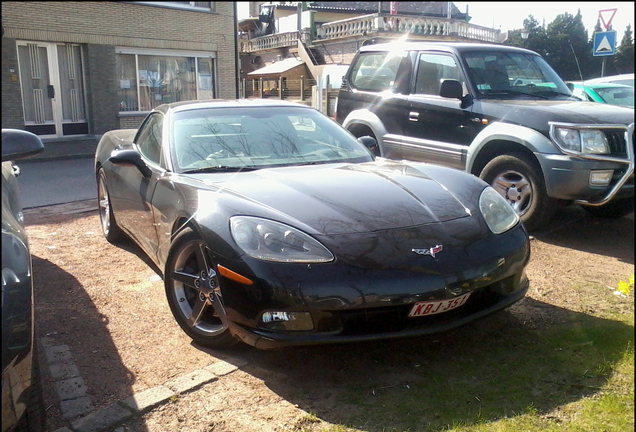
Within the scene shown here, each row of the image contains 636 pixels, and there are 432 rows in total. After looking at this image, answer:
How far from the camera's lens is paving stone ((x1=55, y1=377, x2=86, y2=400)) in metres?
2.95

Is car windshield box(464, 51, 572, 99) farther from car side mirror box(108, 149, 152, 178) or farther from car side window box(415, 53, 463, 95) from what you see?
car side mirror box(108, 149, 152, 178)

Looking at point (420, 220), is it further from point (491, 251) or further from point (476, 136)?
point (476, 136)

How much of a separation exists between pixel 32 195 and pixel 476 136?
6084mm

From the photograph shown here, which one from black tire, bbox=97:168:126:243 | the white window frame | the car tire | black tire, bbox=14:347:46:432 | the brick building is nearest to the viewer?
black tire, bbox=14:347:46:432

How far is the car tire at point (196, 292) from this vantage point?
3.27 meters

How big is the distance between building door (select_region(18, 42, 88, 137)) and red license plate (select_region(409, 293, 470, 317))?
13333 mm

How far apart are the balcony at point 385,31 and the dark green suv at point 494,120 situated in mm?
263

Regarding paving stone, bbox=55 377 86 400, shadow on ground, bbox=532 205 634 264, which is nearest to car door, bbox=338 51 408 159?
shadow on ground, bbox=532 205 634 264

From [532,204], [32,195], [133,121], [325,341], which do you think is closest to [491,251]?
[325,341]

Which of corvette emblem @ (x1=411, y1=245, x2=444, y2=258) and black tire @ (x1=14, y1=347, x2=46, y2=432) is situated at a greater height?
corvette emblem @ (x1=411, y1=245, x2=444, y2=258)

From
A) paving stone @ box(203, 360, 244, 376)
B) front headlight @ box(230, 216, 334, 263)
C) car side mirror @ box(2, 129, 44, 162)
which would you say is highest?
car side mirror @ box(2, 129, 44, 162)

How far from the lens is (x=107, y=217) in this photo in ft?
19.0

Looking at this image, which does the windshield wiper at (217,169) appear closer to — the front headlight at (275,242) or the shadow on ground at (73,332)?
the front headlight at (275,242)

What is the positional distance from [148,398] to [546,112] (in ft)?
14.4
